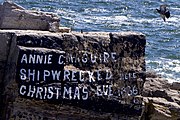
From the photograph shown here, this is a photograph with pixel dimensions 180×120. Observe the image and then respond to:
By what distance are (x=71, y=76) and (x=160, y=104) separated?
229 centimetres

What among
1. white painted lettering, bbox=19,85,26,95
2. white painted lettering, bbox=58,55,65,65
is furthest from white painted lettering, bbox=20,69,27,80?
white painted lettering, bbox=58,55,65,65

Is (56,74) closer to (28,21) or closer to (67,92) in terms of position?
(67,92)

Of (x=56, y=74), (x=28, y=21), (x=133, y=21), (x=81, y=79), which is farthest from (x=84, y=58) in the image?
(x=133, y=21)

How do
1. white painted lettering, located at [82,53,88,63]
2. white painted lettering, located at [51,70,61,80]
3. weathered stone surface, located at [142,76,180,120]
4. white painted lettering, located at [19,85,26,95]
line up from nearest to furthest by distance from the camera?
white painted lettering, located at [19,85,26,95], white painted lettering, located at [51,70,61,80], white painted lettering, located at [82,53,88,63], weathered stone surface, located at [142,76,180,120]

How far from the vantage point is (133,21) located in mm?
28359

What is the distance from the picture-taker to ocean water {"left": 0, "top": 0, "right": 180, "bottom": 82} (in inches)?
860

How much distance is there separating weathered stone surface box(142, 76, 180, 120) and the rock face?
2.71 feet

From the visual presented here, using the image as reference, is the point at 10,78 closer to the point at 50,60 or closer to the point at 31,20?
the point at 50,60

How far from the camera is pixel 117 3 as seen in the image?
33.5 metres

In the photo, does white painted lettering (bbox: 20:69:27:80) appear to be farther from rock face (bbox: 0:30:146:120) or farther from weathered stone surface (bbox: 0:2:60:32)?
weathered stone surface (bbox: 0:2:60:32)

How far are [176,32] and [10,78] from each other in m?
18.3

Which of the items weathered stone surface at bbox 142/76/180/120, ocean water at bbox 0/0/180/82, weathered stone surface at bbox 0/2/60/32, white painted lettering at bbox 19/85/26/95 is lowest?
ocean water at bbox 0/0/180/82

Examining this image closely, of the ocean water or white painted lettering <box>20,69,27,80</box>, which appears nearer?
white painted lettering <box>20,69,27,80</box>

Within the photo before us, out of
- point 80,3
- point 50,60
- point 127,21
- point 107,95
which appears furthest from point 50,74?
point 80,3
